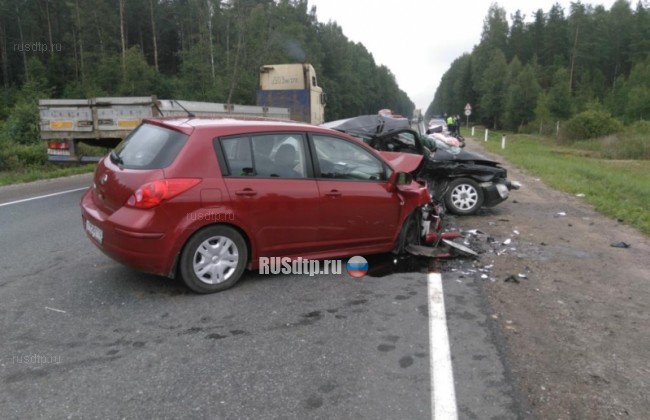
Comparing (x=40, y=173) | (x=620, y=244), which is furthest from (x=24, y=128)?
(x=620, y=244)

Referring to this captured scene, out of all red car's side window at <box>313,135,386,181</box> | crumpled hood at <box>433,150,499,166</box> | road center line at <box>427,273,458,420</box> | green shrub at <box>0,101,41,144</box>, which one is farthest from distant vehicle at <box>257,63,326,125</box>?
road center line at <box>427,273,458,420</box>

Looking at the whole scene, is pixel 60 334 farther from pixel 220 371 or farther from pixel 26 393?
pixel 220 371

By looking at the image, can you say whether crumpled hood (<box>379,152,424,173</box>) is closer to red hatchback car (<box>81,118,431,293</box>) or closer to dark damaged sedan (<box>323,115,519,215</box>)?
red hatchback car (<box>81,118,431,293</box>)

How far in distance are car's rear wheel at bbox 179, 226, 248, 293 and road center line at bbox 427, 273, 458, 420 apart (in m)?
1.82

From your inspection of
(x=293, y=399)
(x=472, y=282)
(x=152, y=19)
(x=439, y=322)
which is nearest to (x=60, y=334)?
(x=293, y=399)

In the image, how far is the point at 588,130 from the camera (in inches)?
1451

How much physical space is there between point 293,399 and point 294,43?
58377mm

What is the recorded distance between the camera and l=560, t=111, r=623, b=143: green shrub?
36.7 meters

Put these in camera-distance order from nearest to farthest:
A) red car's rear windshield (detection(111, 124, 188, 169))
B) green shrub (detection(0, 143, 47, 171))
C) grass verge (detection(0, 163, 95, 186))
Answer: red car's rear windshield (detection(111, 124, 188, 169)), grass verge (detection(0, 163, 95, 186)), green shrub (detection(0, 143, 47, 171))

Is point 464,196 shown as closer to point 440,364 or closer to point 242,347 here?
point 440,364

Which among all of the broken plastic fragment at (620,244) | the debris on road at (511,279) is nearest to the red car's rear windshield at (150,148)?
the debris on road at (511,279)

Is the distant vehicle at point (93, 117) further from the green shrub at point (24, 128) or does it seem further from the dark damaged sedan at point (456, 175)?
the green shrub at point (24, 128)

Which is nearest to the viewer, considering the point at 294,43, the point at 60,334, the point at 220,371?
the point at 220,371

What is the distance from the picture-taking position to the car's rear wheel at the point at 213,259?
4574 millimetres
